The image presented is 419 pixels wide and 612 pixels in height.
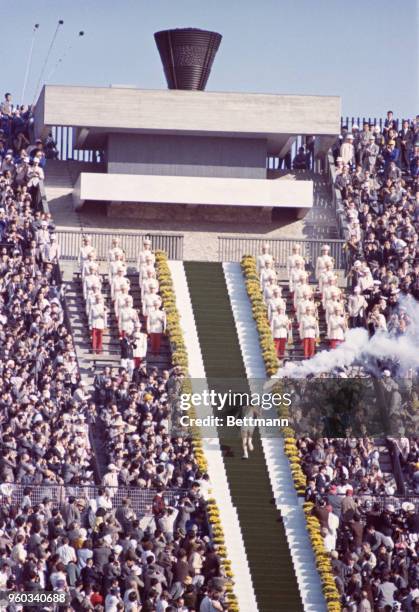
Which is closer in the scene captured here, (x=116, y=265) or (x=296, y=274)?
(x=116, y=265)

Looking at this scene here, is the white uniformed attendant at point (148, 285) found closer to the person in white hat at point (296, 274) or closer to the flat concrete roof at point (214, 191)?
the person in white hat at point (296, 274)

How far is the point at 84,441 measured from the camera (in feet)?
258

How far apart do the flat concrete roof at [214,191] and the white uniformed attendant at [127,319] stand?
33.7ft

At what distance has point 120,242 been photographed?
92750 millimetres

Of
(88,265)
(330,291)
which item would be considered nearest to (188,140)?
(88,265)

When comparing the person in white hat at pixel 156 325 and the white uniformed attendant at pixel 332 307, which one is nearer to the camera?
the person in white hat at pixel 156 325

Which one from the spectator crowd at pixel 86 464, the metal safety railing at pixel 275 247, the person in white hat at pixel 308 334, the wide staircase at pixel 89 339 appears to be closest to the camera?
the spectator crowd at pixel 86 464

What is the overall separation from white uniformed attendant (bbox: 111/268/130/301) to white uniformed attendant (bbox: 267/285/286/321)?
4.91 meters

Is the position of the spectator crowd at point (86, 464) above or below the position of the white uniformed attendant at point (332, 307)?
below

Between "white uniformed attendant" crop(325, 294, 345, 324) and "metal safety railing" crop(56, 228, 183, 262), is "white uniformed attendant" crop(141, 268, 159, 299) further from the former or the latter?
"white uniformed attendant" crop(325, 294, 345, 324)

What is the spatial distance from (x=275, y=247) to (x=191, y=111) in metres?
7.03

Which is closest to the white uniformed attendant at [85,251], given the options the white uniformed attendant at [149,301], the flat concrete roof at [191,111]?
the white uniformed attendant at [149,301]

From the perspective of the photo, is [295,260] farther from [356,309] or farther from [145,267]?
[145,267]

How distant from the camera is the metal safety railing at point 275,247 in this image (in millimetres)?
93000
